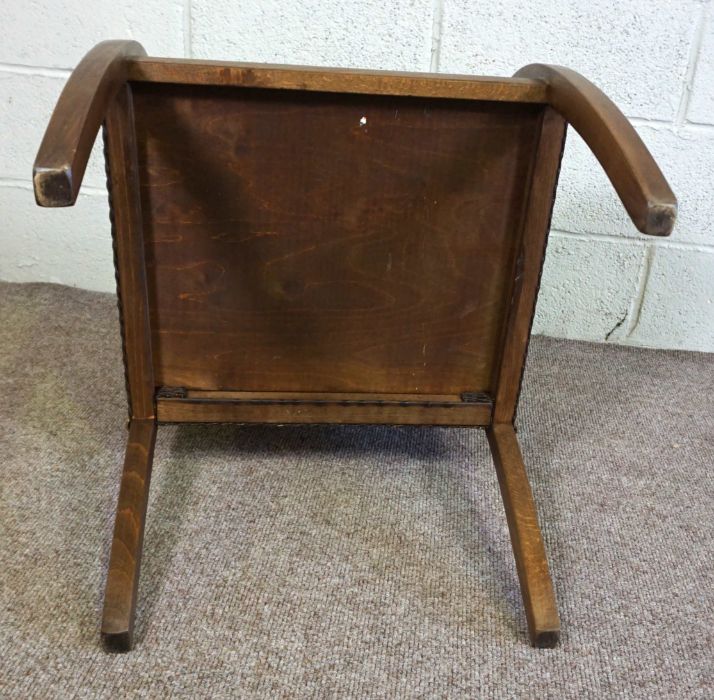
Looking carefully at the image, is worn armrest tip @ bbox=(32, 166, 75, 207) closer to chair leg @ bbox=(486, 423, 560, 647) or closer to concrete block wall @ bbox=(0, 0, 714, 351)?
chair leg @ bbox=(486, 423, 560, 647)

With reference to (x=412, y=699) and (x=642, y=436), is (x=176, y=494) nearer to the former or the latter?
(x=412, y=699)

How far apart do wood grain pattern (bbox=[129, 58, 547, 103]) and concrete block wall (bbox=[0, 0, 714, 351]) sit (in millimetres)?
757

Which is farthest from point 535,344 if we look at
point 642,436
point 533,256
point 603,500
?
point 533,256

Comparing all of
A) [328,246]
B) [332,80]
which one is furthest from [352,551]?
[332,80]

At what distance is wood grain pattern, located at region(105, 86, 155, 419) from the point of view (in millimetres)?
1014

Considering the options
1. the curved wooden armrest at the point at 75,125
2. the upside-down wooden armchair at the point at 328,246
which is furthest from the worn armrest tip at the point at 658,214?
the curved wooden armrest at the point at 75,125

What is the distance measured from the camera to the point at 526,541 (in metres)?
1.13

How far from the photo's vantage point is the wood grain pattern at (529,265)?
1.05 meters

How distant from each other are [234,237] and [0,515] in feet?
1.84

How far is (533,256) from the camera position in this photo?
3.68ft

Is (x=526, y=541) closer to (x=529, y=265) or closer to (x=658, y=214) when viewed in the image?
(x=529, y=265)

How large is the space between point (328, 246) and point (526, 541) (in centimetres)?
48

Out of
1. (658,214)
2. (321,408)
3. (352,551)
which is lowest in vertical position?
(352,551)

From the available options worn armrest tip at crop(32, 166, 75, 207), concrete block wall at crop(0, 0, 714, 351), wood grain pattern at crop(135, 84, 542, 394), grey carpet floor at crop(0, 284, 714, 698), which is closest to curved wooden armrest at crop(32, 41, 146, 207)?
worn armrest tip at crop(32, 166, 75, 207)
